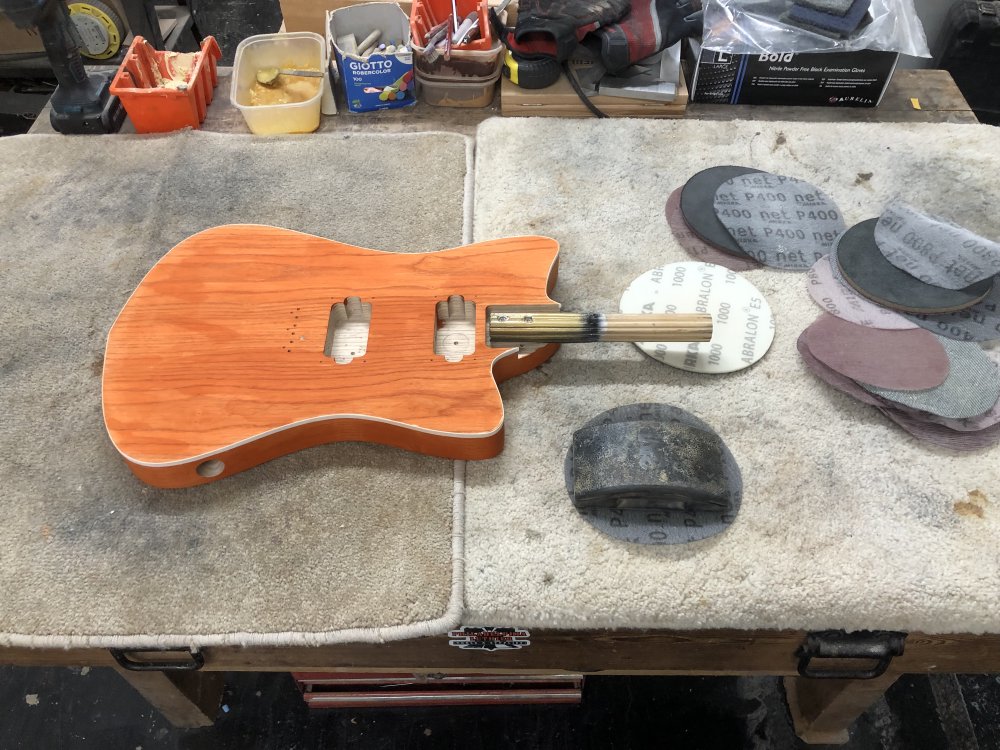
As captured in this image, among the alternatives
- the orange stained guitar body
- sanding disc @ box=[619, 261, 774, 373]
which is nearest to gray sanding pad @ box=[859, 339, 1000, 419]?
sanding disc @ box=[619, 261, 774, 373]

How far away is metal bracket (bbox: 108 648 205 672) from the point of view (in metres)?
0.65

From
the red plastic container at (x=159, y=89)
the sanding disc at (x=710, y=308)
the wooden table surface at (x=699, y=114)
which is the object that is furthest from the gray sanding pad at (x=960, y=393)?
the red plastic container at (x=159, y=89)

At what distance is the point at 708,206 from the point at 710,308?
0.53 feet

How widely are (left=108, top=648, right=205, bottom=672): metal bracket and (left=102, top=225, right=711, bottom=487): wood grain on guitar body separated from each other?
0.15 meters

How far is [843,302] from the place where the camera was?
765 mm

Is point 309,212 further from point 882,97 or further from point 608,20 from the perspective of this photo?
point 882,97

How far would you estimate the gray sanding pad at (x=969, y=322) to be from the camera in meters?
0.72

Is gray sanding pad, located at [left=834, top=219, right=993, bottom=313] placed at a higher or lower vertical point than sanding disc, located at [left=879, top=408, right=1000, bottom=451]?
higher

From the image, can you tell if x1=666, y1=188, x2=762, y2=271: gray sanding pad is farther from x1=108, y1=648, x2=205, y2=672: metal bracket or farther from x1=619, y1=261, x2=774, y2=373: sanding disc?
x1=108, y1=648, x2=205, y2=672: metal bracket

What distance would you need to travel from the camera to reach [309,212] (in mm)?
883

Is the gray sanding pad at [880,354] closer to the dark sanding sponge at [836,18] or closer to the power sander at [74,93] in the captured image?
the dark sanding sponge at [836,18]

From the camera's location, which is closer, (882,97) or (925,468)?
(925,468)

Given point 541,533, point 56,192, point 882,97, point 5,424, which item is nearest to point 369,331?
point 541,533

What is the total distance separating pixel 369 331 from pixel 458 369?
10 centimetres
